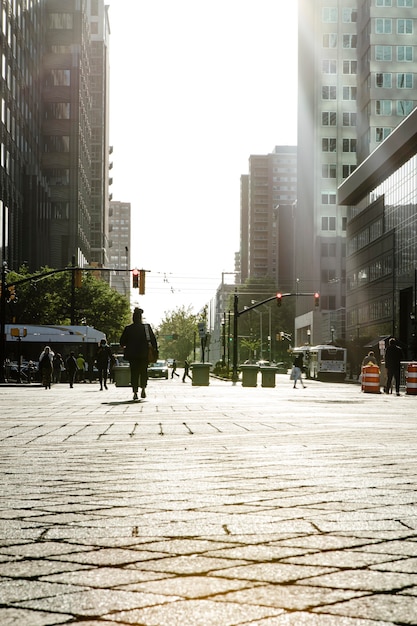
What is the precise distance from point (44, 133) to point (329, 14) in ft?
118

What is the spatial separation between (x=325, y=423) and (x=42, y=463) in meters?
6.58

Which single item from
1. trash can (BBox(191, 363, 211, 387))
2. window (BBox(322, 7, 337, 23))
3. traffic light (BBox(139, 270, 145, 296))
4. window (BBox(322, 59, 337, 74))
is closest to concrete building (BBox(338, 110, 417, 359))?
trash can (BBox(191, 363, 211, 387))

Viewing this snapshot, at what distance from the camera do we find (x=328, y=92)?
366 ft

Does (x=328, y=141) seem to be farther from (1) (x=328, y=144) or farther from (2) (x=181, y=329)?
(2) (x=181, y=329)

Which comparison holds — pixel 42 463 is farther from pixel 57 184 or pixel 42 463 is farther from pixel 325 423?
pixel 57 184

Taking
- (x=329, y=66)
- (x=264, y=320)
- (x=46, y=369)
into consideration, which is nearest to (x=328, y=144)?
(x=329, y=66)

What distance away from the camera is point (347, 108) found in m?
112

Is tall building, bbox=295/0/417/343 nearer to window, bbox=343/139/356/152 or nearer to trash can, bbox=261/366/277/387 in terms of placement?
window, bbox=343/139/356/152

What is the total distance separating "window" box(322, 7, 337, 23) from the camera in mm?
110188

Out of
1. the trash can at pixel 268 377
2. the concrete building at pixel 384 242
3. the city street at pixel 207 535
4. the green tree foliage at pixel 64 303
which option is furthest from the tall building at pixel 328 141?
the city street at pixel 207 535

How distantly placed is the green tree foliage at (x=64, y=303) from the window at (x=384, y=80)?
37457 millimetres

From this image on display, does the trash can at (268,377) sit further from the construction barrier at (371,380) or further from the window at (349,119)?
the window at (349,119)

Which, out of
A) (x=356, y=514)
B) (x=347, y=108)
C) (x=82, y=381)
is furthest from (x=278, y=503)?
(x=347, y=108)

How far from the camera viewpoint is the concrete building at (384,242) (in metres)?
69.2
